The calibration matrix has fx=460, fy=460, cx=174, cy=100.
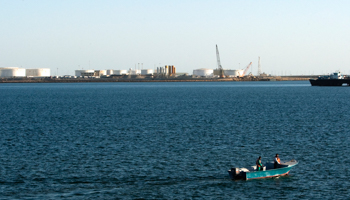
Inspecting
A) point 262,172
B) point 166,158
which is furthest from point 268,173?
point 166,158

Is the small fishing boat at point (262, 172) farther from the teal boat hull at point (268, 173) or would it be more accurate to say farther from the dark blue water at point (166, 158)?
the dark blue water at point (166, 158)

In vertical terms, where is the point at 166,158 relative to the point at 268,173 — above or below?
below

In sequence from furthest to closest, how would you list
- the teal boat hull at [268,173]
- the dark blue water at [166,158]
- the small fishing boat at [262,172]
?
the teal boat hull at [268,173] < the small fishing boat at [262,172] < the dark blue water at [166,158]

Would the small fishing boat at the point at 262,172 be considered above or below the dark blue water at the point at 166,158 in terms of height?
above

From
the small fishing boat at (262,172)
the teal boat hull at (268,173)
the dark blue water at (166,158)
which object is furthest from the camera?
the teal boat hull at (268,173)

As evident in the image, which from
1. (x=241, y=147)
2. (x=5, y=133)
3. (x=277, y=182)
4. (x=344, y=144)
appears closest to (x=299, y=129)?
(x=344, y=144)

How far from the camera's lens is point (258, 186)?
133 ft

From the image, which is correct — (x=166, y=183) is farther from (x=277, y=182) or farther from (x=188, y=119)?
(x=188, y=119)

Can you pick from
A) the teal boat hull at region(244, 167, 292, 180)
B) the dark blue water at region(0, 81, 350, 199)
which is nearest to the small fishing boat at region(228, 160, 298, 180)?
the teal boat hull at region(244, 167, 292, 180)

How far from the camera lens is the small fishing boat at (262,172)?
41.6 m

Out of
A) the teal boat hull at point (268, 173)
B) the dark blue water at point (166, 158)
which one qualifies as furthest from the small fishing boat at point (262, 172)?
the dark blue water at point (166, 158)

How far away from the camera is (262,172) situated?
139 feet

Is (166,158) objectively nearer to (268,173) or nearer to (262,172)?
(262,172)

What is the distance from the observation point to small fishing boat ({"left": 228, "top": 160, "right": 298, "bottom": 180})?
41.6 m
